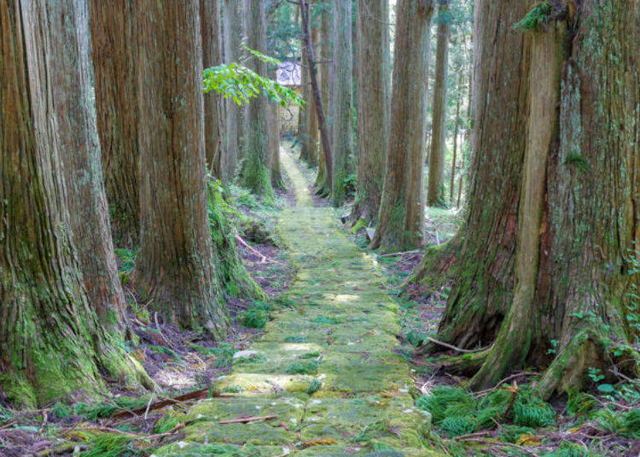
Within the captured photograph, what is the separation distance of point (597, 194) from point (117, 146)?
5718 millimetres

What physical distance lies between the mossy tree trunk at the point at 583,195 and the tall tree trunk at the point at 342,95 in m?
14.0

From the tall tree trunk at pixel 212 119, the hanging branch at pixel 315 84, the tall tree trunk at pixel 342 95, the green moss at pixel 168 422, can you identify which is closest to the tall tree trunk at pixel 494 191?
the green moss at pixel 168 422

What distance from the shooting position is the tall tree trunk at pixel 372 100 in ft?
43.7

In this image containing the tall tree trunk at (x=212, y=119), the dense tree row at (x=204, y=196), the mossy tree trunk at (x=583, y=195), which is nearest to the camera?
the dense tree row at (x=204, y=196)

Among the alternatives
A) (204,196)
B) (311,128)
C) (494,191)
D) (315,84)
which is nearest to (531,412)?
(494,191)

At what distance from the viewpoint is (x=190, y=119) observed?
6211 mm

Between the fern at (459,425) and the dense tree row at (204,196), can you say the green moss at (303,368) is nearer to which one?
the dense tree row at (204,196)

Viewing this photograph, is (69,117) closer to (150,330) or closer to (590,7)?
(150,330)

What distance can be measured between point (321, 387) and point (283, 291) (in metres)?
4.67

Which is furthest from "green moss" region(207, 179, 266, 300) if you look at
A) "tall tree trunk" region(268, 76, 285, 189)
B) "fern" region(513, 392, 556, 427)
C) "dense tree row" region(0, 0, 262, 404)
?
"tall tree trunk" region(268, 76, 285, 189)

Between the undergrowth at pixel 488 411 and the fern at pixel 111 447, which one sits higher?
the fern at pixel 111 447

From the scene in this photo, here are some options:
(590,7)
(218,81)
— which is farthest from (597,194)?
(218,81)

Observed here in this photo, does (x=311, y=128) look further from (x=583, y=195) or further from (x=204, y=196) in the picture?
(x=583, y=195)

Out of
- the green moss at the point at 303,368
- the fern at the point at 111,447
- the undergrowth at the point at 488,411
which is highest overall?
the fern at the point at 111,447
